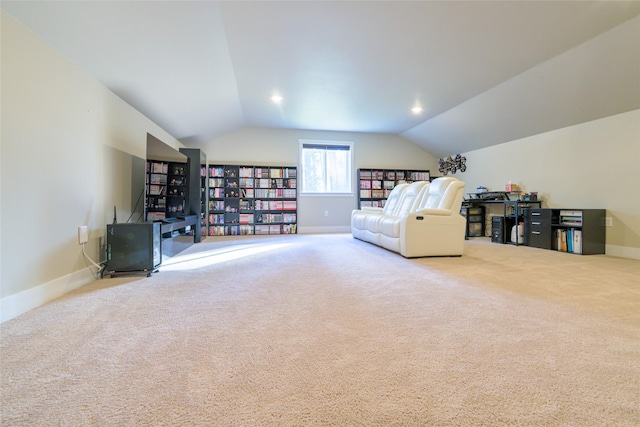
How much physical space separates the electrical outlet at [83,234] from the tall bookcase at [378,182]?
17.6ft

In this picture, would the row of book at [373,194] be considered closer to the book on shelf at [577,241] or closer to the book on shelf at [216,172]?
the book on shelf at [216,172]

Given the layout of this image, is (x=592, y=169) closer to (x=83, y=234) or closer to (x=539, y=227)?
(x=539, y=227)

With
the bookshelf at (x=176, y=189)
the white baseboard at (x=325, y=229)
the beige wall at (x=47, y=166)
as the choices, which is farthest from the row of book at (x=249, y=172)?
the beige wall at (x=47, y=166)

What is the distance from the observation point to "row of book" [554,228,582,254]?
3756mm

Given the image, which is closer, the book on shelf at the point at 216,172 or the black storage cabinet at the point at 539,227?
the black storage cabinet at the point at 539,227

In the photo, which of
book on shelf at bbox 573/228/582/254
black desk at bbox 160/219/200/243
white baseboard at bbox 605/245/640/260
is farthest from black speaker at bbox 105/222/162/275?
white baseboard at bbox 605/245/640/260

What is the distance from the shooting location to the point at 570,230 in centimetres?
389

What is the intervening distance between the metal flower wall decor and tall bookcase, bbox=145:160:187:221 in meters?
5.93

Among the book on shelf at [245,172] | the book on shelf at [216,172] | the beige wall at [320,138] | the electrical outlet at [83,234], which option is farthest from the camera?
the beige wall at [320,138]

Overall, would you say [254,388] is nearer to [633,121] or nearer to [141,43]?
[141,43]

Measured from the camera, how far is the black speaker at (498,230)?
15.9 ft

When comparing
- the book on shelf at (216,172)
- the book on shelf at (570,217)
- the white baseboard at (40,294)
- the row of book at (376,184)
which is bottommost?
the white baseboard at (40,294)

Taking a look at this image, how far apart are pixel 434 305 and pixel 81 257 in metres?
2.82

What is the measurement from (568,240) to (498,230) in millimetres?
1094
